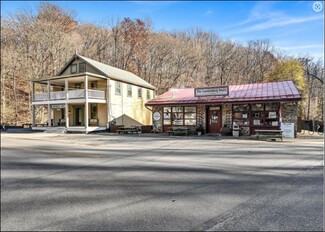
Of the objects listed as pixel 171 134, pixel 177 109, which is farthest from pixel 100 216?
pixel 177 109

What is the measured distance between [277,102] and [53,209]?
16.4 metres

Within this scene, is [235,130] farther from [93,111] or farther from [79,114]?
[79,114]

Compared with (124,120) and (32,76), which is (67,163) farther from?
(124,120)

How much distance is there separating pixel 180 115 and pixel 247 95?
5.20 metres

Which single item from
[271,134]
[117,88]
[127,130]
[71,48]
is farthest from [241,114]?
[71,48]

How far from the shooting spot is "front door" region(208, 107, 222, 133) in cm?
1912

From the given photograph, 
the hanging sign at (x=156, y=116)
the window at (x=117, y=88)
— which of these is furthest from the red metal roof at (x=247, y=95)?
the window at (x=117, y=88)

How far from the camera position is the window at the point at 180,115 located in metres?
19.8

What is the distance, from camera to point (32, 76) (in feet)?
10.2

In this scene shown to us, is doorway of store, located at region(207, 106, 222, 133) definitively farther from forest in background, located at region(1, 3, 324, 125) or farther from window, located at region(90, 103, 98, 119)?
forest in background, located at region(1, 3, 324, 125)

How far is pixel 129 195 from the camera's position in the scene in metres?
4.26

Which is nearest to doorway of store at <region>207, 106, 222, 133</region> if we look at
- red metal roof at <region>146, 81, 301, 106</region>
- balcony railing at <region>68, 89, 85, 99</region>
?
red metal roof at <region>146, 81, 301, 106</region>

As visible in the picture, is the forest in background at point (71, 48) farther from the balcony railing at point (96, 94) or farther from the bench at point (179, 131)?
the balcony railing at point (96, 94)

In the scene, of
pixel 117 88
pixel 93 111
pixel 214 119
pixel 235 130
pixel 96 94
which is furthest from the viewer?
pixel 117 88
